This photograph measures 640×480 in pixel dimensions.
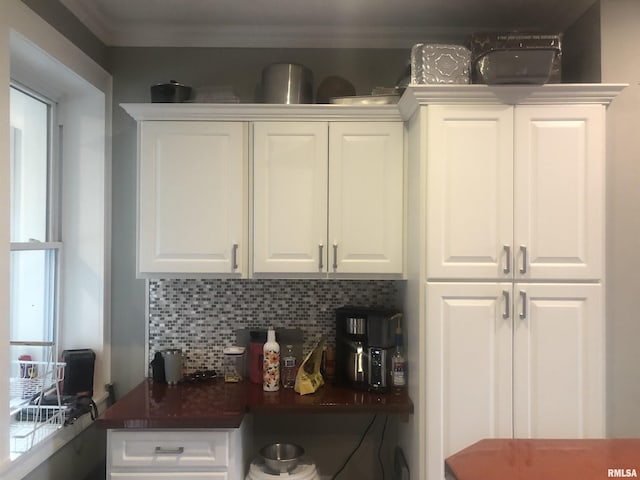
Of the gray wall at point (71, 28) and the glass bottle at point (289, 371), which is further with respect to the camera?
the glass bottle at point (289, 371)

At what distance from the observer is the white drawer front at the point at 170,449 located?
1.95 metres

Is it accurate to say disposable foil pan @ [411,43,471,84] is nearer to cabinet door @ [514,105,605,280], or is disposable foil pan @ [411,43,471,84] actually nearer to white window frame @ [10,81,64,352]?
cabinet door @ [514,105,605,280]

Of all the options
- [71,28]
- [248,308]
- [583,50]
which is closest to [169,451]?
[248,308]

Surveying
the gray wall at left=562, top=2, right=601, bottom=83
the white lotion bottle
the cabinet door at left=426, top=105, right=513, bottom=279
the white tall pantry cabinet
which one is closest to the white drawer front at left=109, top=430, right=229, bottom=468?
the white lotion bottle

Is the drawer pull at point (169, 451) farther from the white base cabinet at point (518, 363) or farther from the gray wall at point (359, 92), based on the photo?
the white base cabinet at point (518, 363)

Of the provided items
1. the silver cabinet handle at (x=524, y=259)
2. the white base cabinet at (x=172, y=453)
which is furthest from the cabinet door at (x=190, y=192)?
the silver cabinet handle at (x=524, y=259)

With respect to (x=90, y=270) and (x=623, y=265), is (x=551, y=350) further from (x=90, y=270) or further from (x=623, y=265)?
(x=90, y=270)

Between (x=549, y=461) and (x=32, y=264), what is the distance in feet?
7.07

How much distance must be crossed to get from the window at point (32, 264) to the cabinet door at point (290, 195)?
38.6 inches

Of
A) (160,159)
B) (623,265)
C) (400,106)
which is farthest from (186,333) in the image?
(623,265)

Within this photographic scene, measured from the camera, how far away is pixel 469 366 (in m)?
1.93

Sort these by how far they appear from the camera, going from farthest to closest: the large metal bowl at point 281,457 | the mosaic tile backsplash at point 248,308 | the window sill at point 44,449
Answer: the mosaic tile backsplash at point 248,308 < the large metal bowl at point 281,457 < the window sill at point 44,449

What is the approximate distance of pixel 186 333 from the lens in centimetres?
250

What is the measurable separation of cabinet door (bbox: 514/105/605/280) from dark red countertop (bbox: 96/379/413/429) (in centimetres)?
81
